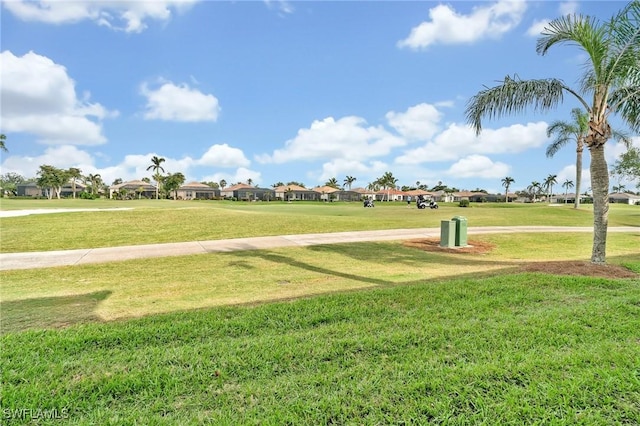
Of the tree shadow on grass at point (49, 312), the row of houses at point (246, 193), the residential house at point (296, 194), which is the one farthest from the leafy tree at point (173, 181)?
the tree shadow on grass at point (49, 312)

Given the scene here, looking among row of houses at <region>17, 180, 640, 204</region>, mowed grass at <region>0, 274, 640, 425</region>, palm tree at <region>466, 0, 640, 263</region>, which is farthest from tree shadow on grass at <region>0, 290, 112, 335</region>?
row of houses at <region>17, 180, 640, 204</region>

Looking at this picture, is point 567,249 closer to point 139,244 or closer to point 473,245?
point 473,245

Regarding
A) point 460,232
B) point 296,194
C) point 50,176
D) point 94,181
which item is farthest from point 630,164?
point 94,181

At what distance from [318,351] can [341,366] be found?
0.35 meters

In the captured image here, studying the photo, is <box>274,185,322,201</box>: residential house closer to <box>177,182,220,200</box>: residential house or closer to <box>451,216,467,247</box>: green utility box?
<box>177,182,220,200</box>: residential house

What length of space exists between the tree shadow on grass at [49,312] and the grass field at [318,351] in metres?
0.04

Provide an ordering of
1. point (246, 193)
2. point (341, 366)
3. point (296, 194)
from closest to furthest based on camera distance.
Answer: point (341, 366) → point (246, 193) → point (296, 194)

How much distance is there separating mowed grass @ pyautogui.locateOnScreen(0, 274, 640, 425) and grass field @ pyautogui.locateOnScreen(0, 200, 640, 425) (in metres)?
0.02

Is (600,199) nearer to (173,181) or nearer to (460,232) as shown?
(460,232)

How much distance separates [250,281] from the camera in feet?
25.2

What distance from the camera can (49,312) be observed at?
5.47 metres

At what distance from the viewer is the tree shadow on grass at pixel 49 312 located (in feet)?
16.1

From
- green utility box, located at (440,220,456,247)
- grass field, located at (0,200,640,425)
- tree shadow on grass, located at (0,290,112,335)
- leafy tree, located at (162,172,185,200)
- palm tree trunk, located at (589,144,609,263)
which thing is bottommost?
tree shadow on grass, located at (0,290,112,335)

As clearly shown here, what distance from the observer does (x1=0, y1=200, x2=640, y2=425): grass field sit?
2.80 m
